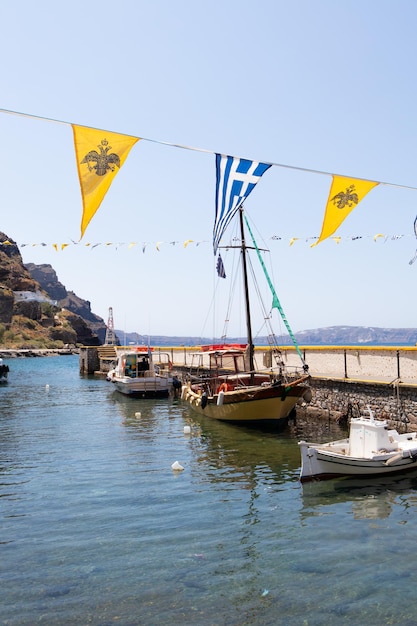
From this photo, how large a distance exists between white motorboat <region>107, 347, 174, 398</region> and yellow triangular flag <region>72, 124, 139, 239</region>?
2675 centimetres

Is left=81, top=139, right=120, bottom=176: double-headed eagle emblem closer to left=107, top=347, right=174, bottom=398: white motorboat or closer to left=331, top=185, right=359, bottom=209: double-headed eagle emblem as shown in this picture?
left=331, top=185, right=359, bottom=209: double-headed eagle emblem

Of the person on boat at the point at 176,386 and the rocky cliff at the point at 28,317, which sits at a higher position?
the rocky cliff at the point at 28,317

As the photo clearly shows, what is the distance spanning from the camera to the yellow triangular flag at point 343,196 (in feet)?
44.2

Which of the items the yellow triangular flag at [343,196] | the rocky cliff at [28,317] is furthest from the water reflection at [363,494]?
the rocky cliff at [28,317]

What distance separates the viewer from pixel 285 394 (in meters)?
21.7

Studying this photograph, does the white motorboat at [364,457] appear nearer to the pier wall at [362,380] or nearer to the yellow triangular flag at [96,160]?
the pier wall at [362,380]

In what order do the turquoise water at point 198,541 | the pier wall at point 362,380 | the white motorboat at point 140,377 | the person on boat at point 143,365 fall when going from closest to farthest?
1. the turquoise water at point 198,541
2. the pier wall at point 362,380
3. the white motorboat at point 140,377
4. the person on boat at point 143,365

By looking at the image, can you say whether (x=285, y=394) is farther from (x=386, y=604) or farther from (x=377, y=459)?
(x=386, y=604)

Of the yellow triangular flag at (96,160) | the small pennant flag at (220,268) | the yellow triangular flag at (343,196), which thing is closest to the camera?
the yellow triangular flag at (96,160)

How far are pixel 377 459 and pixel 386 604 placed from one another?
6.11 m

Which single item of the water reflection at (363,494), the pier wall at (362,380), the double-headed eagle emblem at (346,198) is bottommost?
the water reflection at (363,494)

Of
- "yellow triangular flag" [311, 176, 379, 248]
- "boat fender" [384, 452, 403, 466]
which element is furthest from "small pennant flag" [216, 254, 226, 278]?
"boat fender" [384, 452, 403, 466]

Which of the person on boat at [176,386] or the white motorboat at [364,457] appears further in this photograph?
the person on boat at [176,386]

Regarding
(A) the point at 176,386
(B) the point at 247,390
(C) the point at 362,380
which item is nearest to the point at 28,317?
(A) the point at 176,386
